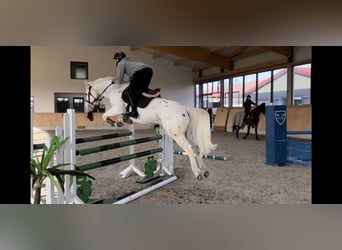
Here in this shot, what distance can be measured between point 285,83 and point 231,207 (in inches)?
237

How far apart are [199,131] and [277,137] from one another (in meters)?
1.89

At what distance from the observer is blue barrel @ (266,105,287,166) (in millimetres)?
4691

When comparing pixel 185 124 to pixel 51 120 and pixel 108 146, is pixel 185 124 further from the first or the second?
pixel 51 120

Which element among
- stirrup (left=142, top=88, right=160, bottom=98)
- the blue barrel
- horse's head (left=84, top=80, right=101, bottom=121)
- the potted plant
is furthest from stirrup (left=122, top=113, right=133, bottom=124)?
the blue barrel

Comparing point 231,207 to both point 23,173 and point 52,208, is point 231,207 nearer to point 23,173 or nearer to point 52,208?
point 52,208

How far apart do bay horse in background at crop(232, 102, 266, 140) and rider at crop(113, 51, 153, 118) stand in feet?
11.5

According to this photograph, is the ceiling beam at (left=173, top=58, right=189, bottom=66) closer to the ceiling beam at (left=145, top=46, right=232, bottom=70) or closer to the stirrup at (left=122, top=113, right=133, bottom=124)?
the ceiling beam at (left=145, top=46, right=232, bottom=70)

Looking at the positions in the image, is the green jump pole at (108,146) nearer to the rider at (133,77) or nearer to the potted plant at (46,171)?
the rider at (133,77)

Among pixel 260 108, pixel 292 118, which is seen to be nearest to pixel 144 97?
pixel 260 108

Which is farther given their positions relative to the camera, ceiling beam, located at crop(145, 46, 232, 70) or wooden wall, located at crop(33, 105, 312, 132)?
ceiling beam, located at crop(145, 46, 232, 70)

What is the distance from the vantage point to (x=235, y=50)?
28.2ft

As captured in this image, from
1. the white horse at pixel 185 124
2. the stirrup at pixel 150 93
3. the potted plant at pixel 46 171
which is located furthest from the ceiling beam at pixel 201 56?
the potted plant at pixel 46 171

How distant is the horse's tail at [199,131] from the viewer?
3.38m
